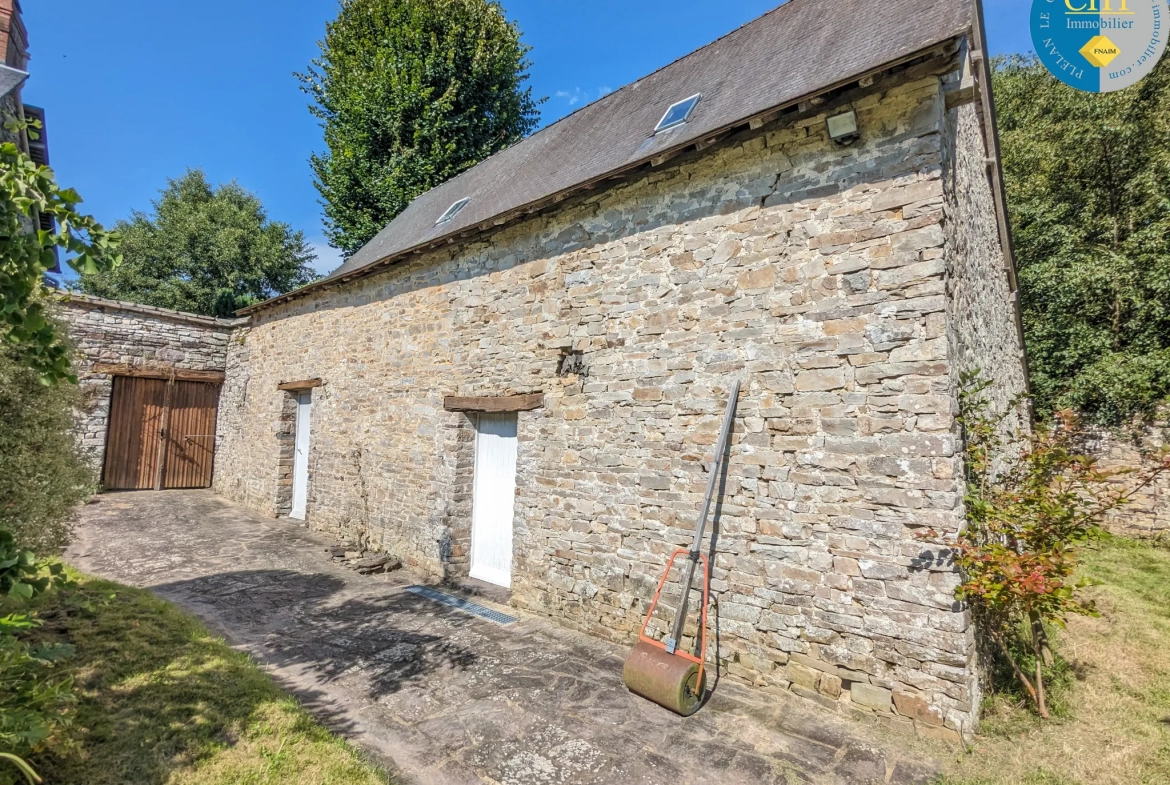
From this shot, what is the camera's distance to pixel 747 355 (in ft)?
14.3

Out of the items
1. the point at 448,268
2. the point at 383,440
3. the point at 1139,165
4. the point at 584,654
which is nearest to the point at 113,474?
the point at 383,440

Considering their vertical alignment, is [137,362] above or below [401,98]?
below

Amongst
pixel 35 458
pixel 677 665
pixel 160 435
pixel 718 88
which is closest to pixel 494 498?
pixel 677 665

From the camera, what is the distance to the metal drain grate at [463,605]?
18.4 feet

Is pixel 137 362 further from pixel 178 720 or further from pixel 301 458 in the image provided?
pixel 178 720

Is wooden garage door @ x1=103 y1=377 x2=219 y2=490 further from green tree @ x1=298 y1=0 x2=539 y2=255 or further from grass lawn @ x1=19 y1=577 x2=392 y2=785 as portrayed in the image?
grass lawn @ x1=19 y1=577 x2=392 y2=785

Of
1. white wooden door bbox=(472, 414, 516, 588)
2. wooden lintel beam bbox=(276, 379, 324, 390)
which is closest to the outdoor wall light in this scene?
white wooden door bbox=(472, 414, 516, 588)

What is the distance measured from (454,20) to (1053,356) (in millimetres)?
17249

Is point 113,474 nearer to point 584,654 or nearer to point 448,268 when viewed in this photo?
point 448,268

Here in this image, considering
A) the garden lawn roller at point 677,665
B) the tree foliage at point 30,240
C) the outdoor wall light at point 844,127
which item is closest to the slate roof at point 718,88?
the outdoor wall light at point 844,127

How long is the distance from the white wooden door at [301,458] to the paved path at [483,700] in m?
3.57

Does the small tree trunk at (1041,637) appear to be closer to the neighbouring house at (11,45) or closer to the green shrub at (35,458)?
the green shrub at (35,458)

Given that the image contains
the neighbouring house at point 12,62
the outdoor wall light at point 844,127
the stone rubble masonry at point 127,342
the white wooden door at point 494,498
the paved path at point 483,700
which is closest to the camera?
the paved path at point 483,700

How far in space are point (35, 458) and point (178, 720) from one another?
7.44 feet
